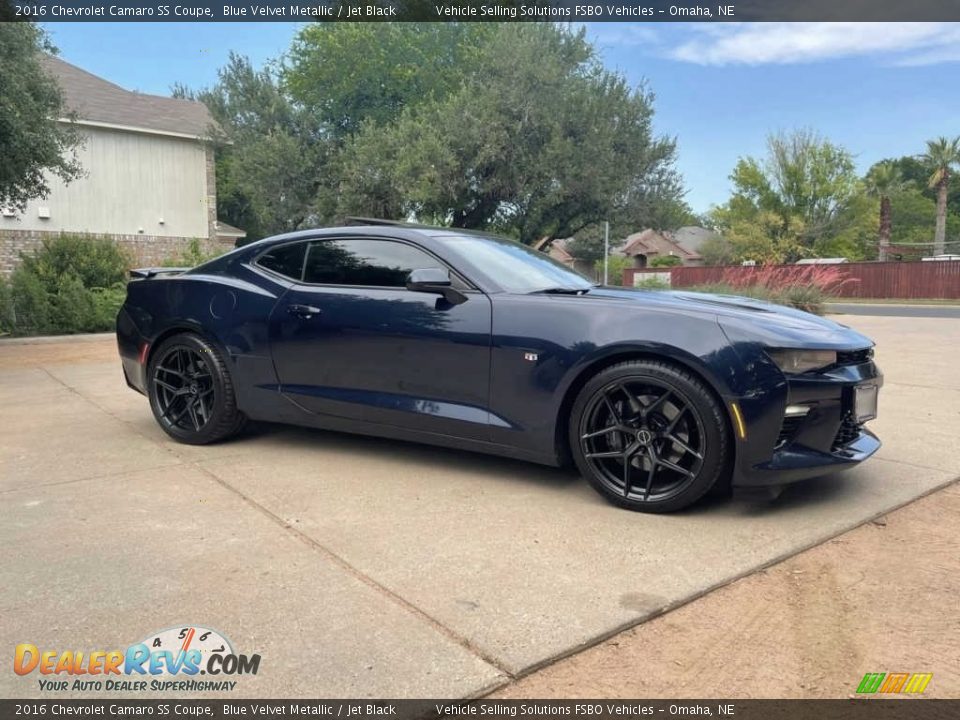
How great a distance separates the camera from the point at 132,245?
80.2 feet

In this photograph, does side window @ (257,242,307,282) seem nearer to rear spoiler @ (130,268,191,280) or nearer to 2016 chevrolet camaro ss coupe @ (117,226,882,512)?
2016 chevrolet camaro ss coupe @ (117,226,882,512)

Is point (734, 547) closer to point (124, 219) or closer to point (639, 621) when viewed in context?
point (639, 621)

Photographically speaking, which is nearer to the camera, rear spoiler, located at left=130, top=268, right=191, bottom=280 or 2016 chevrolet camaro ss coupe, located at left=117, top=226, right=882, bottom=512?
2016 chevrolet camaro ss coupe, located at left=117, top=226, right=882, bottom=512

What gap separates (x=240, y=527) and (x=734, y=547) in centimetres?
223

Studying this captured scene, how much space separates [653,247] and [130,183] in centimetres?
5176

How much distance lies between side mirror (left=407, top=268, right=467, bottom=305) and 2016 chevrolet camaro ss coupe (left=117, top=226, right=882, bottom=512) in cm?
1

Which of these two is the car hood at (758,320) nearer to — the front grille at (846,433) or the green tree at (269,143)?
the front grille at (846,433)

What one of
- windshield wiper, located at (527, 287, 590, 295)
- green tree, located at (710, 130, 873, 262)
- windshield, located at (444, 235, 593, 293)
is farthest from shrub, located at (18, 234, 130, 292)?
green tree, located at (710, 130, 873, 262)

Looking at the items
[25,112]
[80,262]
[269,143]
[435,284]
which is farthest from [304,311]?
[269,143]

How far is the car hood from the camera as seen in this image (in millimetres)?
3326

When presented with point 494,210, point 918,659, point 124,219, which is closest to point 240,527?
point 918,659

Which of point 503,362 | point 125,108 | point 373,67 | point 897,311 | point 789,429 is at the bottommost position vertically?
point 897,311

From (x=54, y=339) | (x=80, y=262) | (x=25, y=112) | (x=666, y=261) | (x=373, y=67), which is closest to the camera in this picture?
(x=25, y=112)

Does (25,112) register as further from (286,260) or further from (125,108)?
(125,108)
